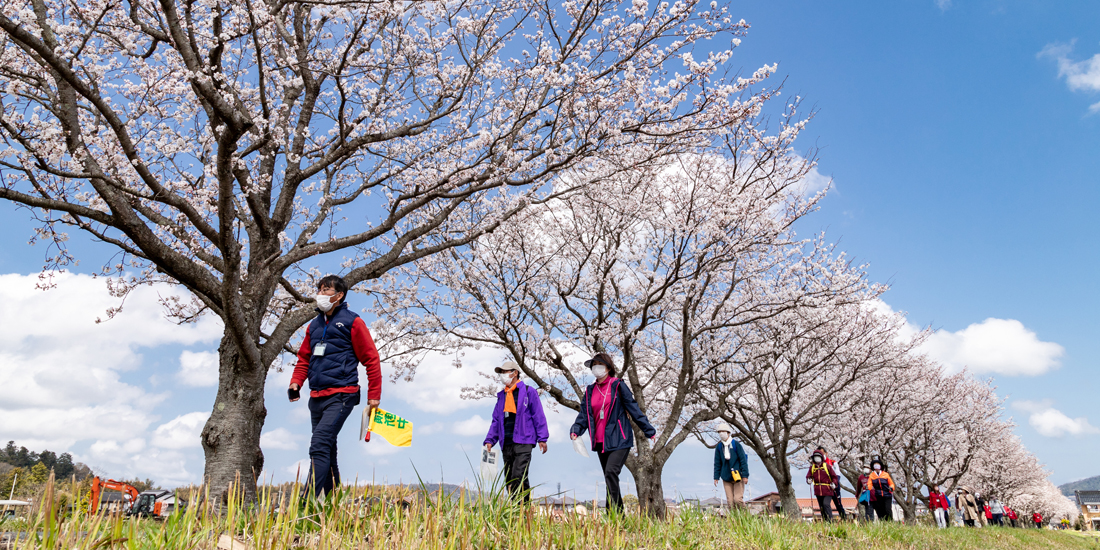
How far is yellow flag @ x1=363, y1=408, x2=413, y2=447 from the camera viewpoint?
5.02 metres

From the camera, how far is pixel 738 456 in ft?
32.7

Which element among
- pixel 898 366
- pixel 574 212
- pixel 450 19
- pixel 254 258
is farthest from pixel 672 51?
pixel 898 366

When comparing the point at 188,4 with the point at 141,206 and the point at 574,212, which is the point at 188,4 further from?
the point at 574,212

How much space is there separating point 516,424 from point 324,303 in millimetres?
2480

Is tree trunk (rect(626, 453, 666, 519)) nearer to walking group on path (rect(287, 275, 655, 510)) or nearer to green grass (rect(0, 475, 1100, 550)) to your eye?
walking group on path (rect(287, 275, 655, 510))

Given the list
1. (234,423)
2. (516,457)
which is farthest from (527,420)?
(234,423)

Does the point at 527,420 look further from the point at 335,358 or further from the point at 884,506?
the point at 884,506

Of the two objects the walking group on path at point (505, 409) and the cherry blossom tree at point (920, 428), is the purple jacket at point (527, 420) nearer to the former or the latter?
the walking group on path at point (505, 409)

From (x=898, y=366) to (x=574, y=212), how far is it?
45.7 ft

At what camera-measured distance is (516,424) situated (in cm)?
673

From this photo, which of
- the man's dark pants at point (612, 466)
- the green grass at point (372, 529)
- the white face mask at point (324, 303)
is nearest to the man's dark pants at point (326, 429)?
the white face mask at point (324, 303)

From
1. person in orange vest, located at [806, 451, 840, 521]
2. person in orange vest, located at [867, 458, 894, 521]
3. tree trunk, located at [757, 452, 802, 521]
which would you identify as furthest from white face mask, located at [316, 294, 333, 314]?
tree trunk, located at [757, 452, 802, 521]

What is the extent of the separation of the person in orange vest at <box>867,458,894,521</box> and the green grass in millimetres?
11264

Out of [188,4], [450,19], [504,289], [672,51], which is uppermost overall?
[450,19]
